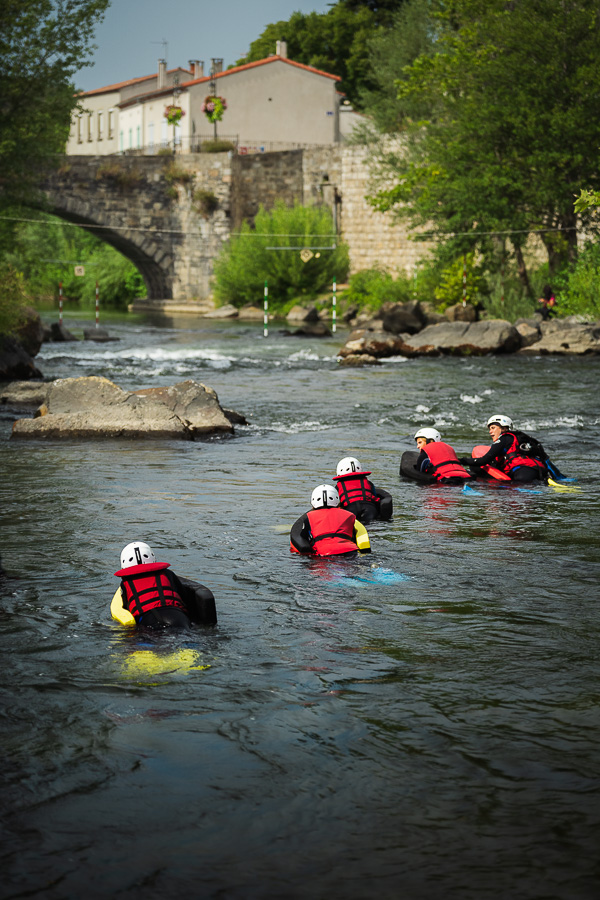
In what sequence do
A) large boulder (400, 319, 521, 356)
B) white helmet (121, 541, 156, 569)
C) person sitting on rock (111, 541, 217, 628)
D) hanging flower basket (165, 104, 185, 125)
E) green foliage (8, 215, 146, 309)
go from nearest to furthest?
person sitting on rock (111, 541, 217, 628), white helmet (121, 541, 156, 569), large boulder (400, 319, 521, 356), hanging flower basket (165, 104, 185, 125), green foliage (8, 215, 146, 309)

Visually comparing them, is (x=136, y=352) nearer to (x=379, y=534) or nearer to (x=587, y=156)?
(x=587, y=156)

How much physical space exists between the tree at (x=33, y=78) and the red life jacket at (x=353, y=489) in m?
17.0

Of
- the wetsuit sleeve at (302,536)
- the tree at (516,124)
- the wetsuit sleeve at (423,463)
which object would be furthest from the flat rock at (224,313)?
the wetsuit sleeve at (302,536)

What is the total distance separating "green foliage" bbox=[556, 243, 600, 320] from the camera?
2739cm

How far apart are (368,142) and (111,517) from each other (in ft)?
115

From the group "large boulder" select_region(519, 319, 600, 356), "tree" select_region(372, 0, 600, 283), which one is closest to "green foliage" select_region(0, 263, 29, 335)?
"large boulder" select_region(519, 319, 600, 356)

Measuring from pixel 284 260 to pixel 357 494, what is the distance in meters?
33.0

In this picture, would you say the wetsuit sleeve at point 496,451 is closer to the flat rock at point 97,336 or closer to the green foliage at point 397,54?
the flat rock at point 97,336

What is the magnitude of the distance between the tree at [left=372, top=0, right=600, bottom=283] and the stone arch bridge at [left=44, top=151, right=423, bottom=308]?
13.3 m

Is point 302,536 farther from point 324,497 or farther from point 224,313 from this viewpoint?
point 224,313

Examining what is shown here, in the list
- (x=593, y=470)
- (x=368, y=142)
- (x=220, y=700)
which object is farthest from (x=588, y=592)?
(x=368, y=142)

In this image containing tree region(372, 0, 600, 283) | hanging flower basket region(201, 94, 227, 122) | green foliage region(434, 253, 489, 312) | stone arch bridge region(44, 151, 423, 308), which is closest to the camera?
tree region(372, 0, 600, 283)

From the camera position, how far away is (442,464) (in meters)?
11.5

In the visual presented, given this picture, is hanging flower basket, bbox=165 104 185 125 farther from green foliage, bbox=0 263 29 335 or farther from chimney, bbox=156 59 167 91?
green foliage, bbox=0 263 29 335
